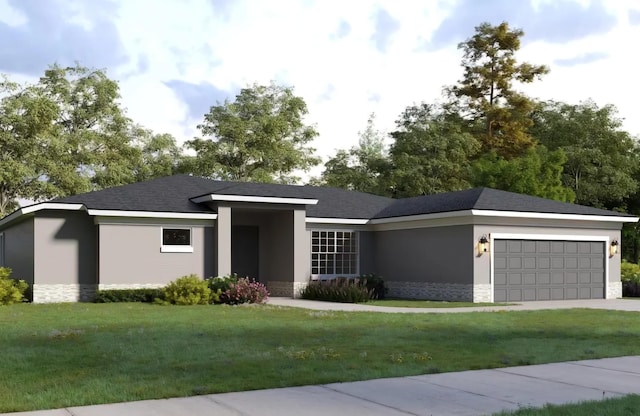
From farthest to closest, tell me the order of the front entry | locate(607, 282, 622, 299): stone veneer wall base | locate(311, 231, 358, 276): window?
the front entry → locate(311, 231, 358, 276): window → locate(607, 282, 622, 299): stone veneer wall base

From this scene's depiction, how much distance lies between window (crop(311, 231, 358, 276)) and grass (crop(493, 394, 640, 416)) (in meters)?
19.3

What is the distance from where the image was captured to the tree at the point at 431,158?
147 feet

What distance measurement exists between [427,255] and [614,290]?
7.00 meters

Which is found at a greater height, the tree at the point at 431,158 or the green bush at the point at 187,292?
the tree at the point at 431,158

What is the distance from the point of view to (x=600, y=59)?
29.5m

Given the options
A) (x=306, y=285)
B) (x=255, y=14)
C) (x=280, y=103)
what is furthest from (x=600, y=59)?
(x=280, y=103)

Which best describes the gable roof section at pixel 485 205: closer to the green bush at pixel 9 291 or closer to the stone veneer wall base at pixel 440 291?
the stone veneer wall base at pixel 440 291

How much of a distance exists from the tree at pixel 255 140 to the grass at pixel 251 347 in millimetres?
27731

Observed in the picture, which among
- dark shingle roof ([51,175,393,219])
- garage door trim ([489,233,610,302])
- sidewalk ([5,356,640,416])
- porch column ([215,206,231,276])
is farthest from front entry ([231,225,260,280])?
sidewalk ([5,356,640,416])

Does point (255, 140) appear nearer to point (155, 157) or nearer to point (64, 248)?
point (155, 157)

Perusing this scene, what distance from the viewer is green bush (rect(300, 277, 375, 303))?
22953 millimetres

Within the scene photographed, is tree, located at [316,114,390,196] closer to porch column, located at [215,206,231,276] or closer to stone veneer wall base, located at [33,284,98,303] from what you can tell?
porch column, located at [215,206,231,276]

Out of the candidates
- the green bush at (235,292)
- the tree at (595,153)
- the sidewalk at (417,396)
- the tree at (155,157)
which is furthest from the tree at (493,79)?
the sidewalk at (417,396)

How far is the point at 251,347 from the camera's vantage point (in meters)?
11.1
